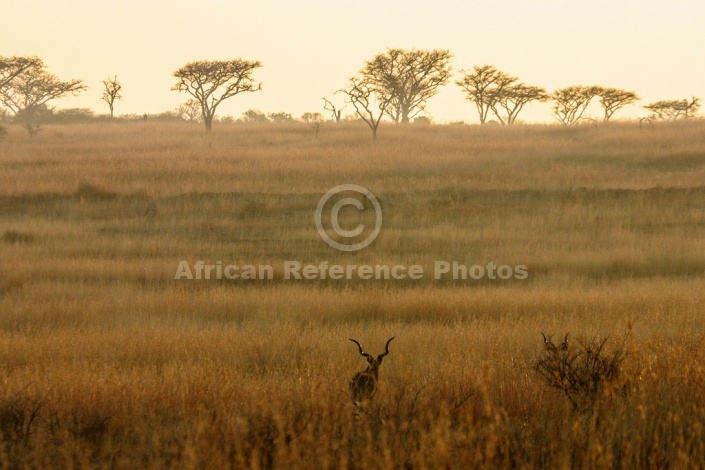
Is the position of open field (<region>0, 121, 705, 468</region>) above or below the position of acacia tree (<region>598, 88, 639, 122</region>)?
below

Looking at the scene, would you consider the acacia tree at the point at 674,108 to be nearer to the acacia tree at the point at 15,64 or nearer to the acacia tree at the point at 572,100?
the acacia tree at the point at 572,100

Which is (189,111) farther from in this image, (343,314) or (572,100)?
(343,314)

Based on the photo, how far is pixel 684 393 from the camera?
539 cm

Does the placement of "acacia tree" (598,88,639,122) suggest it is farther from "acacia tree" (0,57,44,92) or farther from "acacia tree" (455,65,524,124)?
"acacia tree" (0,57,44,92)

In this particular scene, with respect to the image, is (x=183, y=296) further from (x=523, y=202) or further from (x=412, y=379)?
(x=523, y=202)

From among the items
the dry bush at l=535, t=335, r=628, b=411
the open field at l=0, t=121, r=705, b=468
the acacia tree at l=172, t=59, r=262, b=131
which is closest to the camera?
the open field at l=0, t=121, r=705, b=468

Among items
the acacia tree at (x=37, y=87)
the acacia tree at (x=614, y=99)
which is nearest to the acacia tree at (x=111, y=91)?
the acacia tree at (x=37, y=87)

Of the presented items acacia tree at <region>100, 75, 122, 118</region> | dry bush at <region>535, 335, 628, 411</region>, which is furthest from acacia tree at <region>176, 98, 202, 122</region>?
dry bush at <region>535, 335, 628, 411</region>

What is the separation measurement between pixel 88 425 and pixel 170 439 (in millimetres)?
737

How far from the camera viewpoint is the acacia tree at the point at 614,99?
183ft

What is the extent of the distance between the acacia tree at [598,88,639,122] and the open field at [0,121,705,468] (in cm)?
2856

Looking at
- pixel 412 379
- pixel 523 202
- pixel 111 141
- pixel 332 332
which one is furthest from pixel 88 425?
pixel 111 141

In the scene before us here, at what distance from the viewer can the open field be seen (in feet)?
14.6

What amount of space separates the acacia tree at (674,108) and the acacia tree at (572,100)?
4255 millimetres
